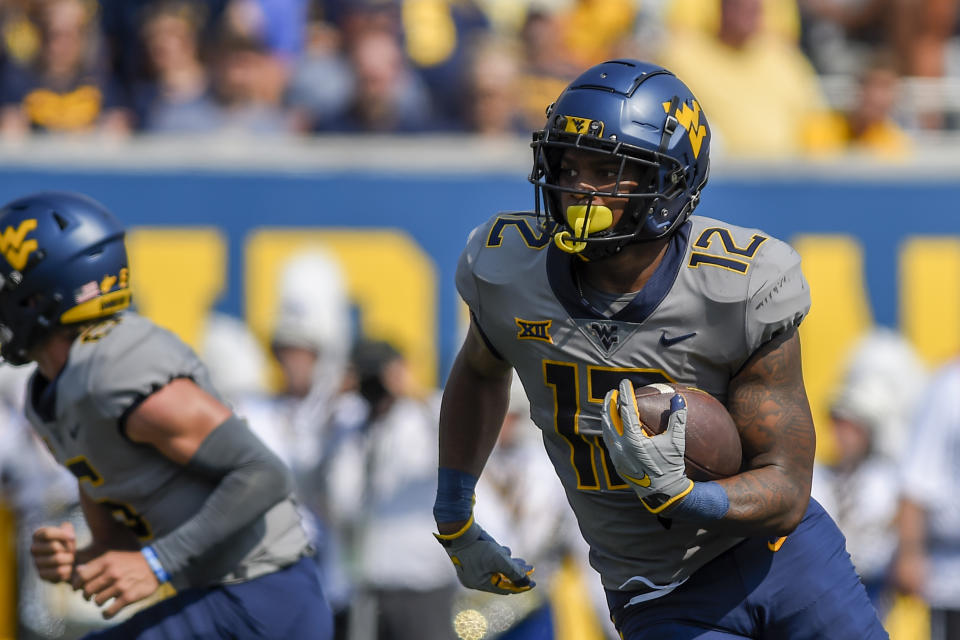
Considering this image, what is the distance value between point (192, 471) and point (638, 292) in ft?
4.55

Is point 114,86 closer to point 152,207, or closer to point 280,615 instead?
point 152,207

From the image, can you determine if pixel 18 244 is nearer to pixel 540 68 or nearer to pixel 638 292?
pixel 638 292

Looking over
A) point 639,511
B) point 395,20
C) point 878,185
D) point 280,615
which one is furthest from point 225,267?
point 639,511

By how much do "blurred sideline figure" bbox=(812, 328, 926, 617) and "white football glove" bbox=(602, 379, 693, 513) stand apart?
398 centimetres

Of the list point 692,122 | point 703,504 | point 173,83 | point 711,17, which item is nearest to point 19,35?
point 173,83

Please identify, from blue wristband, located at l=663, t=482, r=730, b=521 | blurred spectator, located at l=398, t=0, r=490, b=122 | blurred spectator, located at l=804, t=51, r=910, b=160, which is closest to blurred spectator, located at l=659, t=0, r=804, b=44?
blurred spectator, located at l=804, t=51, r=910, b=160

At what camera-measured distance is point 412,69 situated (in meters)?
8.91

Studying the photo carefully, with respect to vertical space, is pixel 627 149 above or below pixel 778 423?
above

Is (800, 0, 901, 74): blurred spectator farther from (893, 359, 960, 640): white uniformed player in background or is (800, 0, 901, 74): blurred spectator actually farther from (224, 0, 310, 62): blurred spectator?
(893, 359, 960, 640): white uniformed player in background

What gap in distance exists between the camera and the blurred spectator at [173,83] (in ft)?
27.7

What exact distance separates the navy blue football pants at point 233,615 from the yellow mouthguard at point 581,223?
1419 millimetres

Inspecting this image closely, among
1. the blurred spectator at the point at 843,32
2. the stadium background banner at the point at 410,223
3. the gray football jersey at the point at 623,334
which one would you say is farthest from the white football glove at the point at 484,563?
the blurred spectator at the point at 843,32

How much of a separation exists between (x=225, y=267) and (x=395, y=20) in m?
1.79

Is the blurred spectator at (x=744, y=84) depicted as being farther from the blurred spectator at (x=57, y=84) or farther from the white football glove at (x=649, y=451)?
the white football glove at (x=649, y=451)
